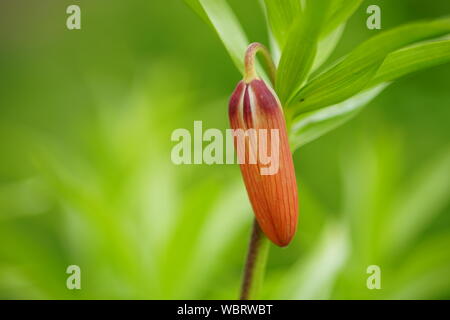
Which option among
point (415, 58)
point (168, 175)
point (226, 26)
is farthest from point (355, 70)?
point (168, 175)

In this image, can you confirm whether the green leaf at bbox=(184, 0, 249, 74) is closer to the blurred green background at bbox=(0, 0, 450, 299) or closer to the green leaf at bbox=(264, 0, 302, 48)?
the green leaf at bbox=(264, 0, 302, 48)

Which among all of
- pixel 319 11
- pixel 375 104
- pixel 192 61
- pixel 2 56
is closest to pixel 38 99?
pixel 2 56

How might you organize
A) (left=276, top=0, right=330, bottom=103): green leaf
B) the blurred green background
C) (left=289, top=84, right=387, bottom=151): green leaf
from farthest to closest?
the blurred green background
(left=289, top=84, right=387, bottom=151): green leaf
(left=276, top=0, right=330, bottom=103): green leaf

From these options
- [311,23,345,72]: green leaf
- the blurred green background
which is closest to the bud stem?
[311,23,345,72]: green leaf

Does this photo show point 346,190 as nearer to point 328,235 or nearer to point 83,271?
point 328,235

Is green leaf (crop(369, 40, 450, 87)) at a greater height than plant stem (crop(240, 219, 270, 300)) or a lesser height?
greater

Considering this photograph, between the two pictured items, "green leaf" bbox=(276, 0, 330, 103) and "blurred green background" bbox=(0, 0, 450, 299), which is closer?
"green leaf" bbox=(276, 0, 330, 103)

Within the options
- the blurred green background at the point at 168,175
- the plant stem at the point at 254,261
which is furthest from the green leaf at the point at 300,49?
the blurred green background at the point at 168,175
